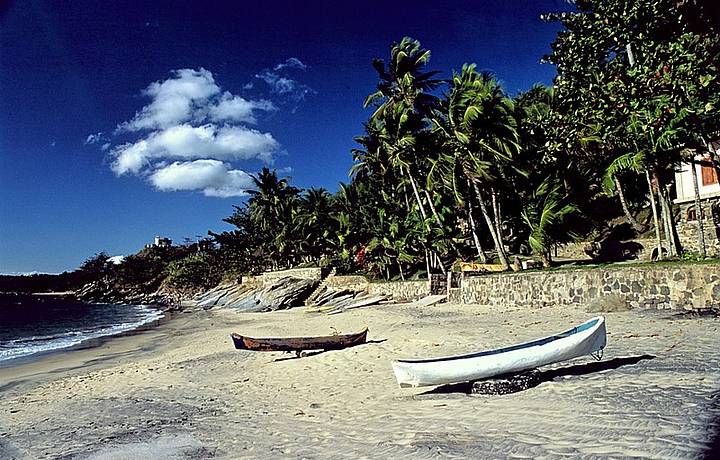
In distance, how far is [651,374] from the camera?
6.68 meters

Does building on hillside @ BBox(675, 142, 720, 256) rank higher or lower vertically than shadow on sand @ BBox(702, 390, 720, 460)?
higher

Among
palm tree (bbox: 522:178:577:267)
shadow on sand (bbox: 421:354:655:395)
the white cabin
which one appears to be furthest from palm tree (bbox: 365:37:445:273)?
shadow on sand (bbox: 421:354:655:395)

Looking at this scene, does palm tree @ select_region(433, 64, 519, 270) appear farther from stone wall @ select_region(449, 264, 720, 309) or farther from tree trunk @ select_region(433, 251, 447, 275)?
tree trunk @ select_region(433, 251, 447, 275)

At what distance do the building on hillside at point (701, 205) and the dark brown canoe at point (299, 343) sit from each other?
56.1ft

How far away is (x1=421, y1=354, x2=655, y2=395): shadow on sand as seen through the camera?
6.83 metres

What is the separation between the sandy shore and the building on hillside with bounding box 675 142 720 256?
11885 millimetres

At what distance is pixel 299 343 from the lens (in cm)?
1208

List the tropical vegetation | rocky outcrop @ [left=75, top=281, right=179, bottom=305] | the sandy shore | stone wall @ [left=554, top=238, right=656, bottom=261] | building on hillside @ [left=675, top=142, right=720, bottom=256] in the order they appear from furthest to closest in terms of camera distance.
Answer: rocky outcrop @ [left=75, top=281, right=179, bottom=305] → stone wall @ [left=554, top=238, right=656, bottom=261] → building on hillside @ [left=675, top=142, right=720, bottom=256] → the tropical vegetation → the sandy shore

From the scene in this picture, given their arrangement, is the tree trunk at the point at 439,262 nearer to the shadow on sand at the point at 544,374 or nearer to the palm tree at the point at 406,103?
the palm tree at the point at 406,103

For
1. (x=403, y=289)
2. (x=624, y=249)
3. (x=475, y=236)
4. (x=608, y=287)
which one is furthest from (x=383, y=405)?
(x=624, y=249)

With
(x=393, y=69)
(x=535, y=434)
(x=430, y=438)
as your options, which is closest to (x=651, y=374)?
(x=535, y=434)

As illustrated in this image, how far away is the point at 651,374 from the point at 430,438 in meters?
3.56

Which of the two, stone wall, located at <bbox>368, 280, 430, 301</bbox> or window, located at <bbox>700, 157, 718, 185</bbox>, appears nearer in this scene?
window, located at <bbox>700, 157, 718, 185</bbox>

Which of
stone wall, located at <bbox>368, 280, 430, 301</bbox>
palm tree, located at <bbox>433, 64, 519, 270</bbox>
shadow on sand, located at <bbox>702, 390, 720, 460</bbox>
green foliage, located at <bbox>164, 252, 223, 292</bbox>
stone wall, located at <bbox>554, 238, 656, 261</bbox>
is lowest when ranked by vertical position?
shadow on sand, located at <bbox>702, 390, 720, 460</bbox>
